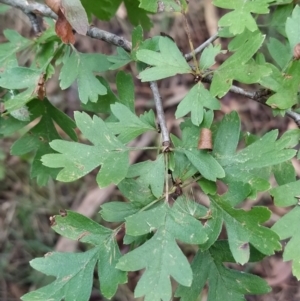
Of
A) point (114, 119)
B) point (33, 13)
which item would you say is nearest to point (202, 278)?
point (114, 119)

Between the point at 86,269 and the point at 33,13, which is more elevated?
the point at 33,13

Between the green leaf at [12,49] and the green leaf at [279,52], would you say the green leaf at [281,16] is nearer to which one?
the green leaf at [279,52]

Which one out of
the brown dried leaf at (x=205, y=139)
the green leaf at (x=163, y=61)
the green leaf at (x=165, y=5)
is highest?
the green leaf at (x=165, y=5)

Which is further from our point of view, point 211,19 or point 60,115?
point 211,19

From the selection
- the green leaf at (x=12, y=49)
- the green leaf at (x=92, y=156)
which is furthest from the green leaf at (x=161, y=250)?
the green leaf at (x=12, y=49)

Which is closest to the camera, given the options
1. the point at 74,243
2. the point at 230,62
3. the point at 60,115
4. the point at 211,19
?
the point at 230,62

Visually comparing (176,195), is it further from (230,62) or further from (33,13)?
(33,13)

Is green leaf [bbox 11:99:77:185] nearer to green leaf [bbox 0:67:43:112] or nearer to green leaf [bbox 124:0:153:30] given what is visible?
green leaf [bbox 0:67:43:112]
